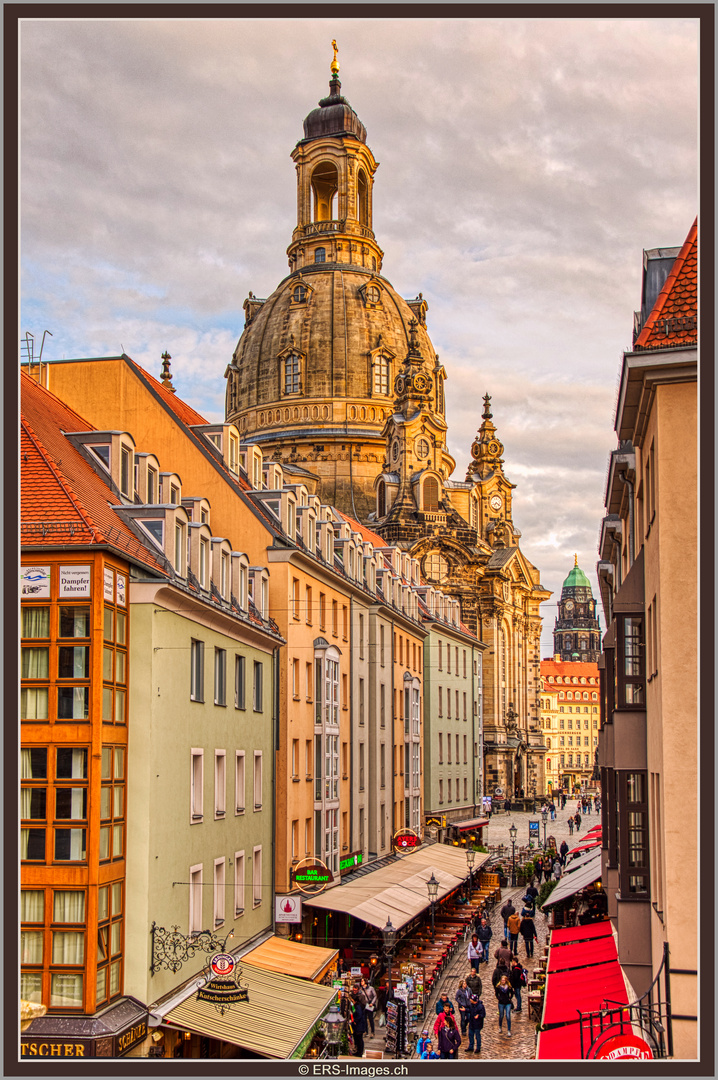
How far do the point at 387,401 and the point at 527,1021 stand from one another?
283ft

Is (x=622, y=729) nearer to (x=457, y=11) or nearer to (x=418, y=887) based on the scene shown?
(x=457, y=11)

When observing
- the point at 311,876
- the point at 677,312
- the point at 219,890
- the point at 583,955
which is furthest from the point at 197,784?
the point at 677,312

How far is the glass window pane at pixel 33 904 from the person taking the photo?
72.6ft

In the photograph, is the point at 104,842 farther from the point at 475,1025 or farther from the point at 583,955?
the point at 583,955

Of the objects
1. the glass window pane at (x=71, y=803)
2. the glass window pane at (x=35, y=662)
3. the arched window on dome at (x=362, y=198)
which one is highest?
the arched window on dome at (x=362, y=198)

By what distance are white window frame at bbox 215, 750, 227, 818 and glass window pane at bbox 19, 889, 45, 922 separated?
24.0 feet

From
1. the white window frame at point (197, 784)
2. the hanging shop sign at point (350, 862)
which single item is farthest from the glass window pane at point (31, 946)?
the hanging shop sign at point (350, 862)

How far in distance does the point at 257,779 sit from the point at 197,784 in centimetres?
597

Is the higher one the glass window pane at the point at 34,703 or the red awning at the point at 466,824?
the glass window pane at the point at 34,703

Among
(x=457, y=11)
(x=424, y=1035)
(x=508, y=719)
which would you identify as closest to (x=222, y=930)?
(x=424, y=1035)

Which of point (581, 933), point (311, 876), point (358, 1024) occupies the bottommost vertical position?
point (358, 1024)

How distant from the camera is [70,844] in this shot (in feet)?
73.2

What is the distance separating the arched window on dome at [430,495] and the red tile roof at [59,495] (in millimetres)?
82284

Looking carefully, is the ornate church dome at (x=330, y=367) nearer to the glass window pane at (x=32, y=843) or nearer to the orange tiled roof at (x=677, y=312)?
the glass window pane at (x=32, y=843)
